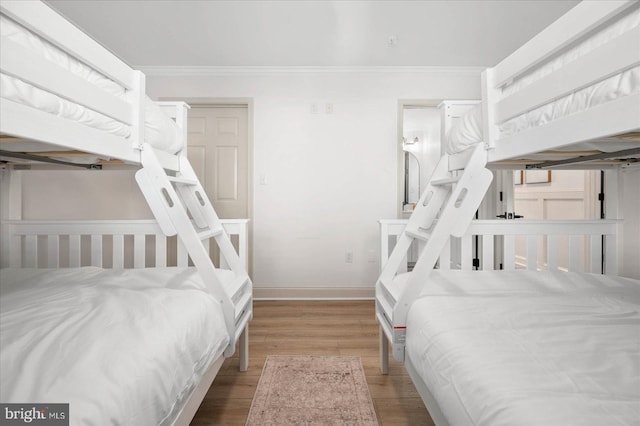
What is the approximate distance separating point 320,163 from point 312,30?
46.0 inches

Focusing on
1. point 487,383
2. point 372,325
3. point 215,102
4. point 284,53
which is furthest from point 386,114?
point 487,383

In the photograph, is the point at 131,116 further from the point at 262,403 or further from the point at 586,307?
the point at 586,307

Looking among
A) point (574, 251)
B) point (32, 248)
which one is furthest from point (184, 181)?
point (574, 251)

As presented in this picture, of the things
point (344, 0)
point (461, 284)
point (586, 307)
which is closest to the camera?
point (586, 307)

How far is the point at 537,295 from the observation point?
4.38ft

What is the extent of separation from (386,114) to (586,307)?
2.61 meters

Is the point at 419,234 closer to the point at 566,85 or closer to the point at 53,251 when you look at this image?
the point at 566,85

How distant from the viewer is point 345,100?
11.2 ft

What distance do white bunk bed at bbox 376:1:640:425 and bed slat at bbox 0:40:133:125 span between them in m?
1.18

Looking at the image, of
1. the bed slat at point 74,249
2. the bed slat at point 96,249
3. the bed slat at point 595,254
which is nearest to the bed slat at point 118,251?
the bed slat at point 96,249

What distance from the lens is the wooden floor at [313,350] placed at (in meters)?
1.54

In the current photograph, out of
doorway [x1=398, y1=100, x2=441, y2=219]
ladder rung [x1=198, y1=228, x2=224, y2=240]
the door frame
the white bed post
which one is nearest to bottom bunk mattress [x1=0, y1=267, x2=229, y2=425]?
ladder rung [x1=198, y1=228, x2=224, y2=240]

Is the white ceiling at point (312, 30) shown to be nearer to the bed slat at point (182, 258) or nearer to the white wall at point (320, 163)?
the white wall at point (320, 163)

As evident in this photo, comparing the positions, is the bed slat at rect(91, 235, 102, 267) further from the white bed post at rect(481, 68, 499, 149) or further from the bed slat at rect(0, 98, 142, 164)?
the white bed post at rect(481, 68, 499, 149)
